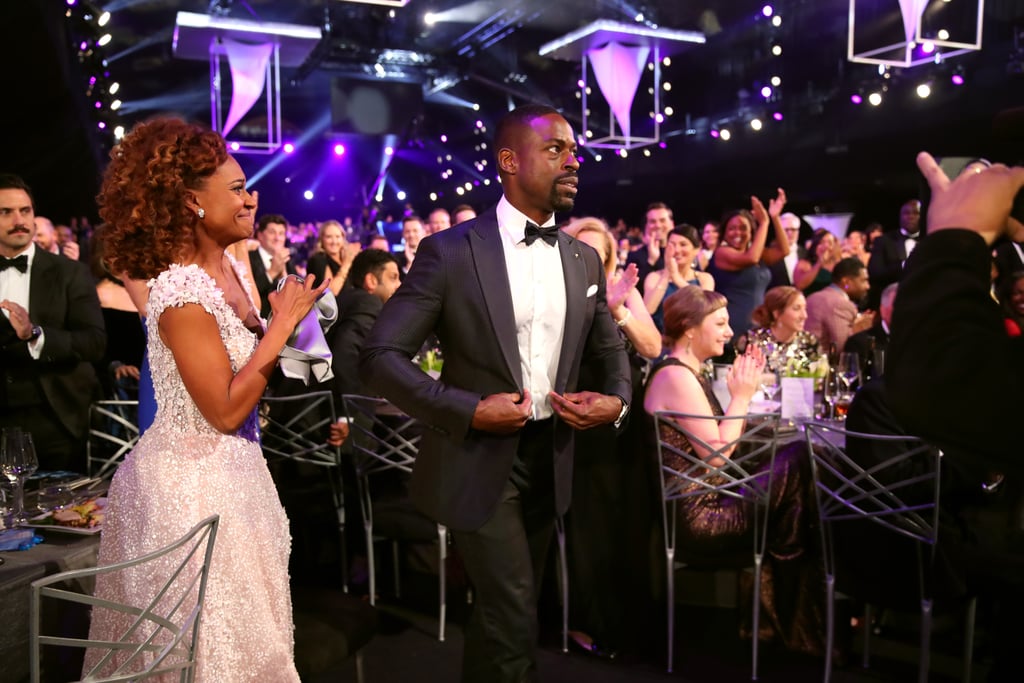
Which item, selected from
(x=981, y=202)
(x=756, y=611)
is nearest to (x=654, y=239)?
(x=756, y=611)

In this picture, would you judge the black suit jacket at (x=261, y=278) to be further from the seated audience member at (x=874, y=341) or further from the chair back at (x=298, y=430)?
the seated audience member at (x=874, y=341)

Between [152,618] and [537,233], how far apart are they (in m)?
1.30

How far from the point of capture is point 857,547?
3246 millimetres

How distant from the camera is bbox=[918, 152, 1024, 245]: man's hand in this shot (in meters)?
1.00

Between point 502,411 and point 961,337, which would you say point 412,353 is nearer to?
point 502,411

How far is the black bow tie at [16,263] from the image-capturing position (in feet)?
12.0

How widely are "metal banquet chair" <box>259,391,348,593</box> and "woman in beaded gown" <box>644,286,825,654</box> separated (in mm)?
1494

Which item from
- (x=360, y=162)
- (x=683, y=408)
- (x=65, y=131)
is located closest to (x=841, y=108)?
(x=65, y=131)

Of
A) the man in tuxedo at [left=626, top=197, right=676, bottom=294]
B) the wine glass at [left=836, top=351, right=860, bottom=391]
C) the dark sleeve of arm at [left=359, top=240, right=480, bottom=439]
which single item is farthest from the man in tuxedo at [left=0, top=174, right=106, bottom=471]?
the man in tuxedo at [left=626, top=197, right=676, bottom=294]

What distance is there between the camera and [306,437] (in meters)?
4.38

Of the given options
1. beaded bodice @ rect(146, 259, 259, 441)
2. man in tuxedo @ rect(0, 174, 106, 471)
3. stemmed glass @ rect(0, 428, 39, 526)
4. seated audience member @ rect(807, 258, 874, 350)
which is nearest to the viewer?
beaded bodice @ rect(146, 259, 259, 441)

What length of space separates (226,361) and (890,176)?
13.2 m

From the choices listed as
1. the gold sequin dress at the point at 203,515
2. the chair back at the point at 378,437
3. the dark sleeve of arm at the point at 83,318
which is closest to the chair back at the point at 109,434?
the dark sleeve of arm at the point at 83,318

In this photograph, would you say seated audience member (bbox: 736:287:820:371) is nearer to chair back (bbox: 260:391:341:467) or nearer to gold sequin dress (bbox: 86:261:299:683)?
chair back (bbox: 260:391:341:467)
